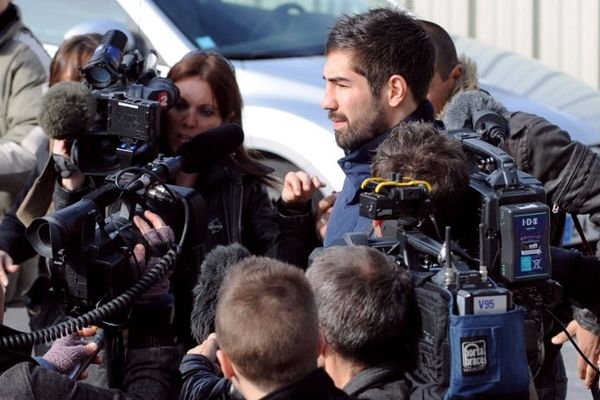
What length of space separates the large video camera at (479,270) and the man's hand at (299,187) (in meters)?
1.04

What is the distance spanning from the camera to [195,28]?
7.20 meters

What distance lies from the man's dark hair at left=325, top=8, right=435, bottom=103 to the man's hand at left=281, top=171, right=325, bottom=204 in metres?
0.61

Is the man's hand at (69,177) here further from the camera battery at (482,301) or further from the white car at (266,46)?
the camera battery at (482,301)

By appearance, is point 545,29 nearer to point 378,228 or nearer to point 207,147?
point 207,147

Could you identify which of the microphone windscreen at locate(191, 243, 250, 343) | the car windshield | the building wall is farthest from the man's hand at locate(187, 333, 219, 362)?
the building wall

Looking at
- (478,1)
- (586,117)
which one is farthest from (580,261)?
(478,1)

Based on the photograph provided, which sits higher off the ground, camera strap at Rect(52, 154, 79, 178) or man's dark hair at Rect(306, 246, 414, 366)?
man's dark hair at Rect(306, 246, 414, 366)

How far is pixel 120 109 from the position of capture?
14.1 ft

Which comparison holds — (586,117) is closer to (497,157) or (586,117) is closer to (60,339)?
(497,157)

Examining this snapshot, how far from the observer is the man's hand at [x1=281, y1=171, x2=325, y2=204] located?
15.9 ft

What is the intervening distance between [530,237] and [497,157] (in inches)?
11.6

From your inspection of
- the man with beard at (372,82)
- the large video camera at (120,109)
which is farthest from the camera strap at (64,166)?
the man with beard at (372,82)

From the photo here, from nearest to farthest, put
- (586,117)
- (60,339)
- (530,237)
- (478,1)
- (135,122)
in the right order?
(530,237)
(60,339)
(135,122)
(586,117)
(478,1)

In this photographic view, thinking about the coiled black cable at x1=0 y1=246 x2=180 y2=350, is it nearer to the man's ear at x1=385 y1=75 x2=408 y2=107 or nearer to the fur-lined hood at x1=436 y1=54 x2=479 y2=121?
the man's ear at x1=385 y1=75 x2=408 y2=107
